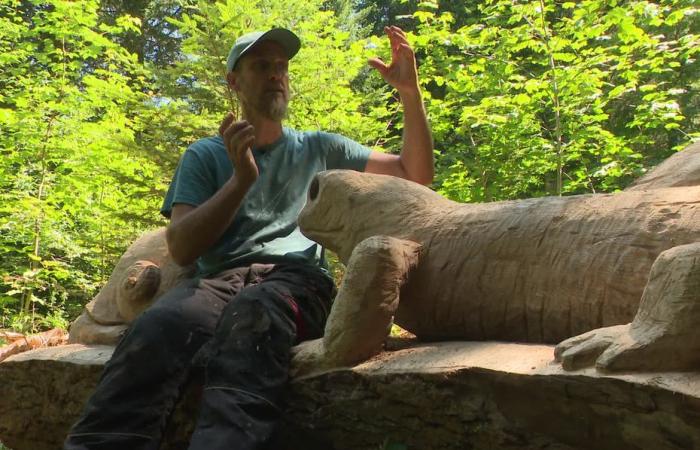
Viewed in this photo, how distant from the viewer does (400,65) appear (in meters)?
3.04

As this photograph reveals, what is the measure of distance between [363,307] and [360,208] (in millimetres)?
577

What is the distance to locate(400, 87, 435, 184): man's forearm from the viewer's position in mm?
3061

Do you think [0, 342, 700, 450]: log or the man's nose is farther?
the man's nose

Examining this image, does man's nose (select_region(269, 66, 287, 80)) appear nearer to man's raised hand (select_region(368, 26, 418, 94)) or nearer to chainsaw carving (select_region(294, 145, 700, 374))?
man's raised hand (select_region(368, 26, 418, 94))

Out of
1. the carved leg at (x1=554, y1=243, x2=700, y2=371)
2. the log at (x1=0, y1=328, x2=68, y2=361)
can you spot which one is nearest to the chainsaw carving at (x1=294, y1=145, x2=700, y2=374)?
the carved leg at (x1=554, y1=243, x2=700, y2=371)

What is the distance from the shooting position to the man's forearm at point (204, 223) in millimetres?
2539

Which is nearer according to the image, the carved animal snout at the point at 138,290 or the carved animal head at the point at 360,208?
the carved animal head at the point at 360,208

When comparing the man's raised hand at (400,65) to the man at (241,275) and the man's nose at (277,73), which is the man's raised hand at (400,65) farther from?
the man's nose at (277,73)

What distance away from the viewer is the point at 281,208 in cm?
296

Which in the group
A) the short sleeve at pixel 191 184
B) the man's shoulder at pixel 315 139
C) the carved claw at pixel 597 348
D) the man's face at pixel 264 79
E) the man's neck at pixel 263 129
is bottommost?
the carved claw at pixel 597 348

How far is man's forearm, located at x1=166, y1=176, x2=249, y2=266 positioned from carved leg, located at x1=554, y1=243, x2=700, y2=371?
1513 millimetres

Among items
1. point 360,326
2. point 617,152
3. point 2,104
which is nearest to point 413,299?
→ point 360,326

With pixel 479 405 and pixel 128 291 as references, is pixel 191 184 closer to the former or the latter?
pixel 128 291

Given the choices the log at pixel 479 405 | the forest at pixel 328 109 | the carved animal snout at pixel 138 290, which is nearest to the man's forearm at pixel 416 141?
the log at pixel 479 405
